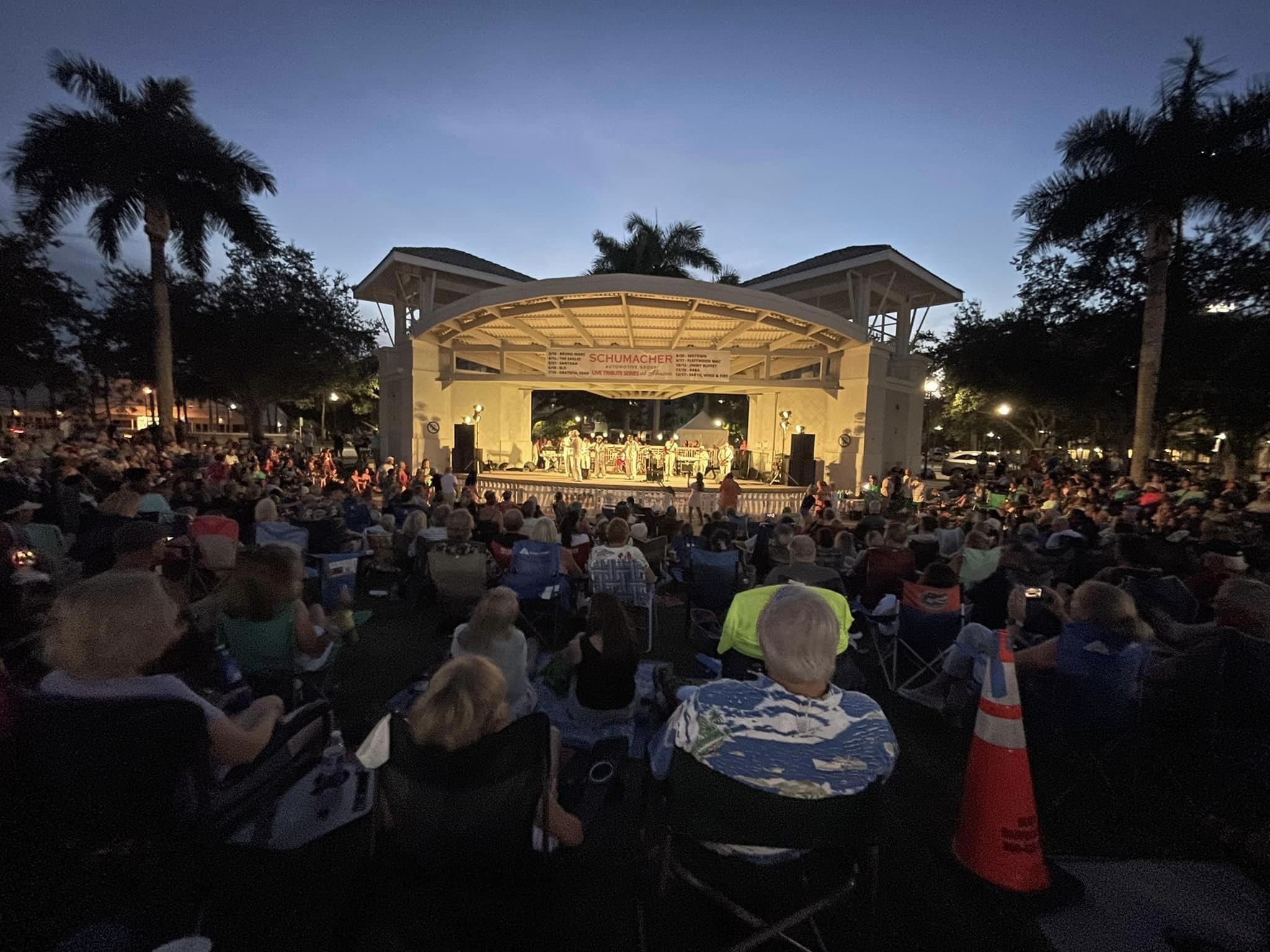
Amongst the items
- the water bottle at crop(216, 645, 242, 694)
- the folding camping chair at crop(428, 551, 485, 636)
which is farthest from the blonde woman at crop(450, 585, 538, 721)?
the folding camping chair at crop(428, 551, 485, 636)

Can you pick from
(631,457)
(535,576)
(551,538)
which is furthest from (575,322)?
(535,576)

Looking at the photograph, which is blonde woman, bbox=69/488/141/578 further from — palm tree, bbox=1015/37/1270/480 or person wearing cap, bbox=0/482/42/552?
palm tree, bbox=1015/37/1270/480

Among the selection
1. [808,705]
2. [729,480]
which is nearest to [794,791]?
[808,705]

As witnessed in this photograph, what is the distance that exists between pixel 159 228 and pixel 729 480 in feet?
57.0

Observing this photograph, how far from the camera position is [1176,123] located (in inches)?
509

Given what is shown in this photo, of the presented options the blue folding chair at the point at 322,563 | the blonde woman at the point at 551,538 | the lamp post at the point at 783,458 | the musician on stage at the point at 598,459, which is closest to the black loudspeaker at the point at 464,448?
the musician on stage at the point at 598,459

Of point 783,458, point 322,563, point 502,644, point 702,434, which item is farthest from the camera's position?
point 702,434

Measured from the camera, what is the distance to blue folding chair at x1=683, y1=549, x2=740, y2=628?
539 centimetres

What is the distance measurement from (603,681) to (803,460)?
16.2 metres

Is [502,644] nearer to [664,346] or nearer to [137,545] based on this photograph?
[137,545]

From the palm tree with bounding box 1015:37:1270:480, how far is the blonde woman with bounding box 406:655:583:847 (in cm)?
1622

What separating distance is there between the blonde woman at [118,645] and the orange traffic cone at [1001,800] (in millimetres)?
2865

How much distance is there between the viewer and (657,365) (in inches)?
583

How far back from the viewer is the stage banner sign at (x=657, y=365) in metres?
14.8
